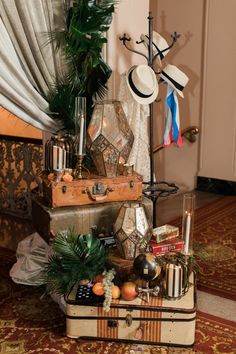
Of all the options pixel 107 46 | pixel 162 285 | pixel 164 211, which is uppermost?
pixel 107 46

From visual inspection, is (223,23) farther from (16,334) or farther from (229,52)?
(16,334)

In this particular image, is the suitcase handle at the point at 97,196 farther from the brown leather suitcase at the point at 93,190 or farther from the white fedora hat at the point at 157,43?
A: the white fedora hat at the point at 157,43

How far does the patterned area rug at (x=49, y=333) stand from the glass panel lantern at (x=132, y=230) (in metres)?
0.45

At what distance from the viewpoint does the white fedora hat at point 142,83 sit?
2.52 metres

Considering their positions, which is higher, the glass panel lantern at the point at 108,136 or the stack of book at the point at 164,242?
the glass panel lantern at the point at 108,136

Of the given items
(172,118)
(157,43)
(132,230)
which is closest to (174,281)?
(132,230)

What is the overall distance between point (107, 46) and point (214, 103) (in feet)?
7.91

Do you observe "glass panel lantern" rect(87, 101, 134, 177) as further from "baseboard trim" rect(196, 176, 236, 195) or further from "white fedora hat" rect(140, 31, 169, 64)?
"baseboard trim" rect(196, 176, 236, 195)

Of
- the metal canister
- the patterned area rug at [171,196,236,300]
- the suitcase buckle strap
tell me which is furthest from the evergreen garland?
the patterned area rug at [171,196,236,300]

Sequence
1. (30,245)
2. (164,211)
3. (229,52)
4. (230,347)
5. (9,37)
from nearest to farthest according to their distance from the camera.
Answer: (230,347) → (9,37) → (30,245) → (164,211) → (229,52)

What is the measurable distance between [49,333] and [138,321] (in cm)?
46

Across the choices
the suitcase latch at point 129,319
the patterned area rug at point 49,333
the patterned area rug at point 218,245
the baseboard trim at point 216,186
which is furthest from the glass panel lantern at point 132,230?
the baseboard trim at point 216,186

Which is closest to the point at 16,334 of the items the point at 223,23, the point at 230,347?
the point at 230,347

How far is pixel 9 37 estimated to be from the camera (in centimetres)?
241
